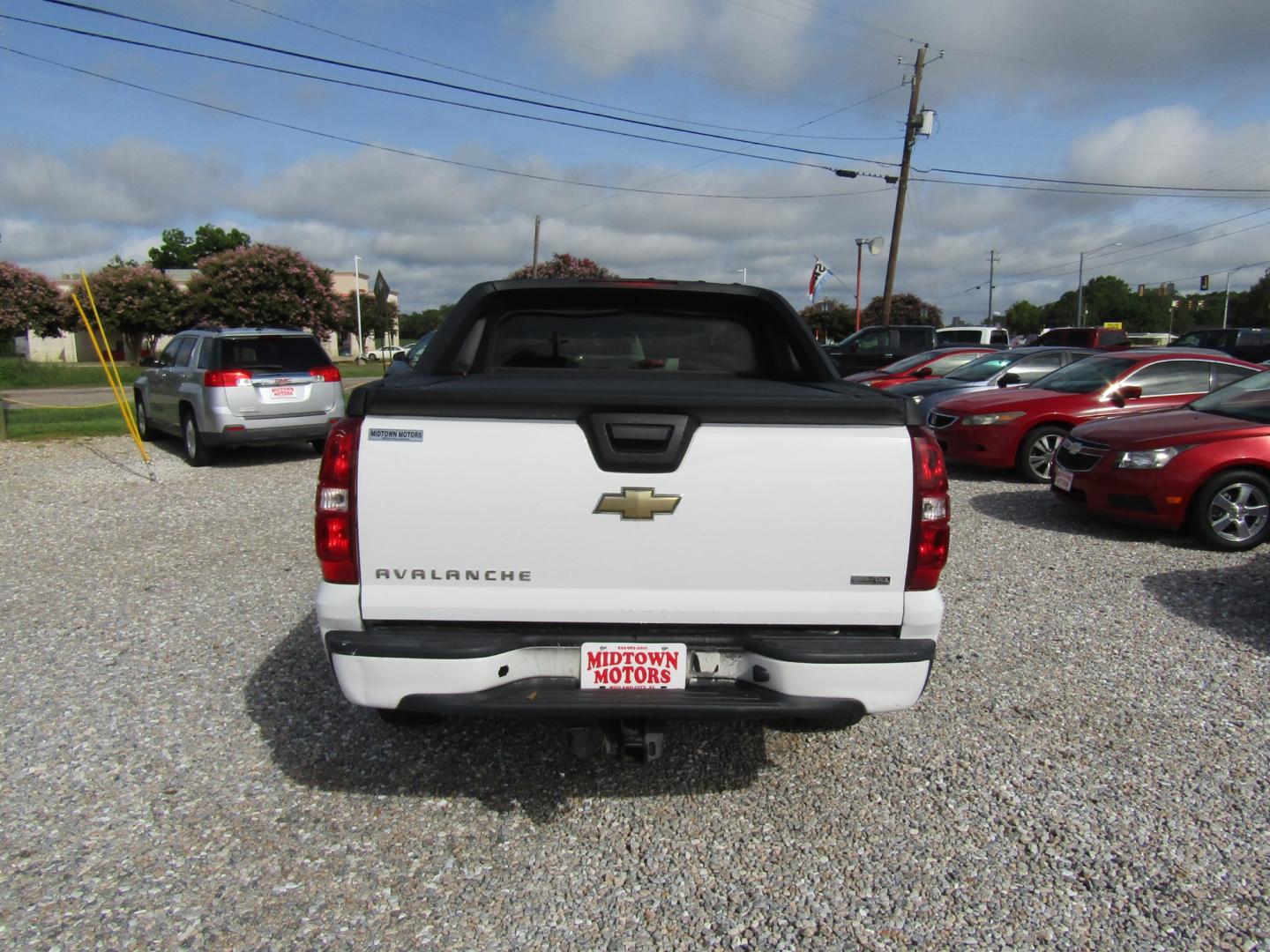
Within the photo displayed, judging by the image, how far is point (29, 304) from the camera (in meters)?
43.2

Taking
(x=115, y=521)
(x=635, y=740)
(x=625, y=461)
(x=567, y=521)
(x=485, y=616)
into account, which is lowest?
(x=115, y=521)

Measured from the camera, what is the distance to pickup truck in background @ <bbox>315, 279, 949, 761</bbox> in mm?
2596

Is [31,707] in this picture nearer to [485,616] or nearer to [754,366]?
[485,616]

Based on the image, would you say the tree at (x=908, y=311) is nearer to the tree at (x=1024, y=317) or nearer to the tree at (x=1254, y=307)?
the tree at (x=1254, y=307)

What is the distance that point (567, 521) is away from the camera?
2.61 m

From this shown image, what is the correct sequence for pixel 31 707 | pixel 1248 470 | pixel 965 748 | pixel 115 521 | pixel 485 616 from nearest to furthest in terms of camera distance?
pixel 485 616
pixel 965 748
pixel 31 707
pixel 1248 470
pixel 115 521

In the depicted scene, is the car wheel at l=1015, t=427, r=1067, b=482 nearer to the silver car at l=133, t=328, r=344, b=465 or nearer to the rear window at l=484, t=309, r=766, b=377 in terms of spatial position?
the rear window at l=484, t=309, r=766, b=377

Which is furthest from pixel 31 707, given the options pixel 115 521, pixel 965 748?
pixel 115 521

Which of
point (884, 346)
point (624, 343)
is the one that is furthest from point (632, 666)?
point (884, 346)

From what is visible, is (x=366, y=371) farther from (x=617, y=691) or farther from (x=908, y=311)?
(x=908, y=311)

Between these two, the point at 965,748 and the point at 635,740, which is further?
the point at 965,748

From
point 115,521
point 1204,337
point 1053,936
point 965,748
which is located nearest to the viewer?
point 1053,936

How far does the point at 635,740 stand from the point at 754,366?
200cm

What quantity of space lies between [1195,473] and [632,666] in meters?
5.99
